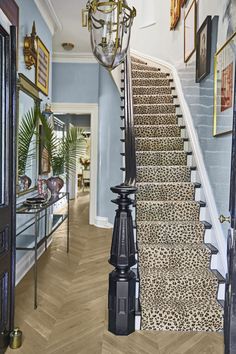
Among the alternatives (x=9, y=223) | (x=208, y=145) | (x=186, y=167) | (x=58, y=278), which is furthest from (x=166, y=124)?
(x=9, y=223)

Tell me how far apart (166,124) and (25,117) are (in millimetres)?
1874

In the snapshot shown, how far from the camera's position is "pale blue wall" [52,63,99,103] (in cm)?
596

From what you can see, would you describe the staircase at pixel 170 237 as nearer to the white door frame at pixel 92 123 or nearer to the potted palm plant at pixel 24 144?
the potted palm plant at pixel 24 144

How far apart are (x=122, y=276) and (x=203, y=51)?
93.2 inches

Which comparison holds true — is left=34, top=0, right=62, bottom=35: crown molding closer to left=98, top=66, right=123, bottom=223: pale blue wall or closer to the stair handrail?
left=98, top=66, right=123, bottom=223: pale blue wall

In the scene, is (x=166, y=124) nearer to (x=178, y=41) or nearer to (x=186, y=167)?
(x=186, y=167)

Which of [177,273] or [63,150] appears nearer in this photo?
[177,273]

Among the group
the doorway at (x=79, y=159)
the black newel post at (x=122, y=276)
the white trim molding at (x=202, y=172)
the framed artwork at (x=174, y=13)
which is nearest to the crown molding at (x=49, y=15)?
the framed artwork at (x=174, y=13)

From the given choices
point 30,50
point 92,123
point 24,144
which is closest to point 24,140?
point 24,144

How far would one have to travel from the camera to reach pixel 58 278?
130 inches

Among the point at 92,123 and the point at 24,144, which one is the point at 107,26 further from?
the point at 92,123

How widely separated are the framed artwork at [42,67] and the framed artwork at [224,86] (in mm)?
2173

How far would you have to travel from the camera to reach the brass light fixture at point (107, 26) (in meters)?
2.30

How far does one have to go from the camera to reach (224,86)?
269 cm
